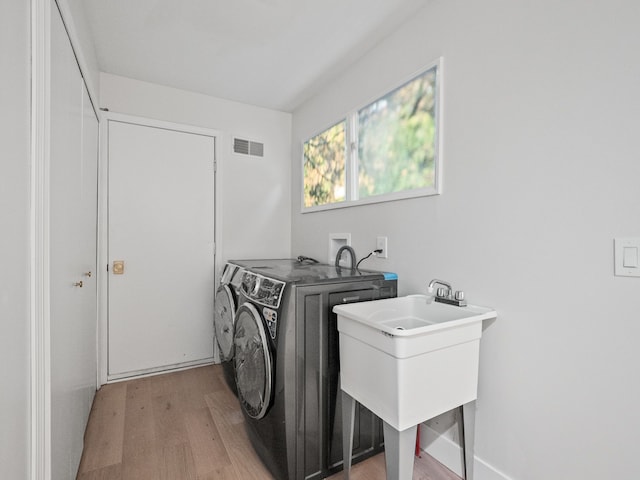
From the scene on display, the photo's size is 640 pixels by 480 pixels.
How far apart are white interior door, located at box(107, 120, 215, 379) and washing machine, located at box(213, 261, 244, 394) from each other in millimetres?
434

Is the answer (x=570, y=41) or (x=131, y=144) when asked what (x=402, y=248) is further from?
(x=131, y=144)

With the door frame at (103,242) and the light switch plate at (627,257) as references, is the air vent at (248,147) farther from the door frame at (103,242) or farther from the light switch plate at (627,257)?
the light switch plate at (627,257)

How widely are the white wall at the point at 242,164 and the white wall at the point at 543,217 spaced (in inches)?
68.2

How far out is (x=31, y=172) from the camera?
3.03 ft

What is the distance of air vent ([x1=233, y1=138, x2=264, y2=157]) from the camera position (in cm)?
289

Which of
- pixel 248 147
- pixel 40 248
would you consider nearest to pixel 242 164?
pixel 248 147

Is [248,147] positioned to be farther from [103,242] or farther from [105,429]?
[105,429]

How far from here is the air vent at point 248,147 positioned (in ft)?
9.49

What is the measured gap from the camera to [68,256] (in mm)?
1319

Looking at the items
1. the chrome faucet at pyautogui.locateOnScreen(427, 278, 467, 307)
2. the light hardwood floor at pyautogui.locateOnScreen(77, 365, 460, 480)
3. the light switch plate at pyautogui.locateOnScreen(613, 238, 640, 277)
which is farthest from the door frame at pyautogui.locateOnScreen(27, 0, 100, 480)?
the light switch plate at pyautogui.locateOnScreen(613, 238, 640, 277)

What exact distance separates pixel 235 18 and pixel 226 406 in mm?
2454

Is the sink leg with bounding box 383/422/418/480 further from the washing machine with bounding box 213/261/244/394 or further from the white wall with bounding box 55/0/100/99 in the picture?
the white wall with bounding box 55/0/100/99

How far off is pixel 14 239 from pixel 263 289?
960 millimetres

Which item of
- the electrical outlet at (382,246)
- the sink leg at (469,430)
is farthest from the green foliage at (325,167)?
the sink leg at (469,430)
